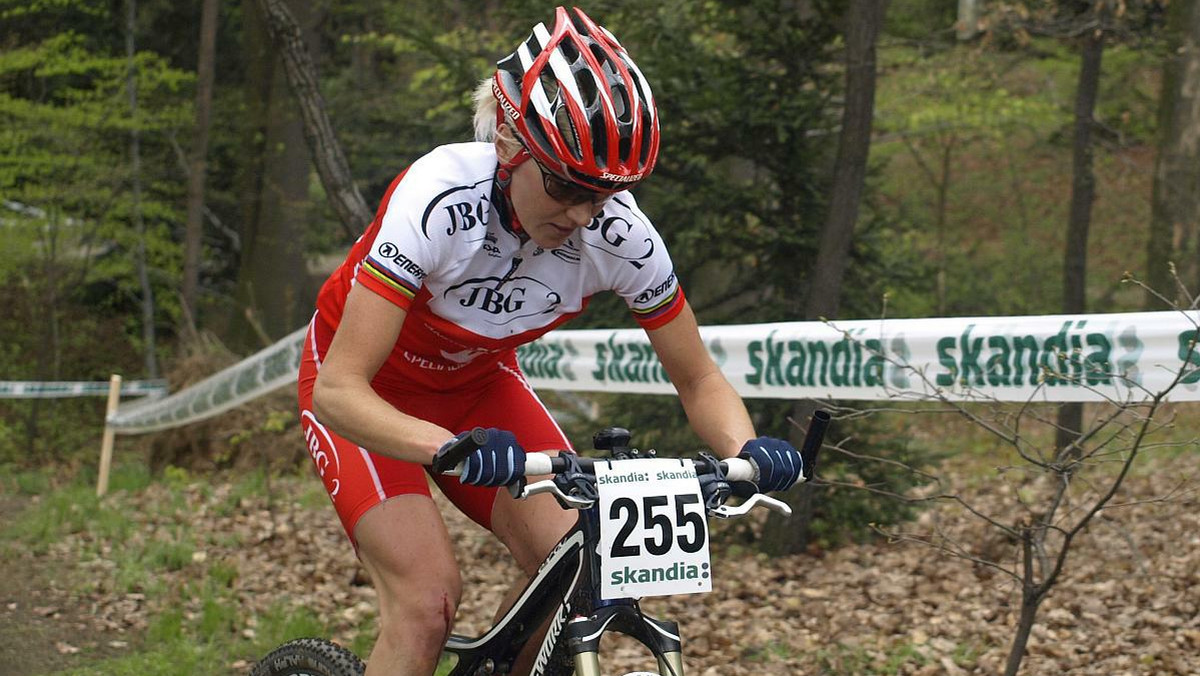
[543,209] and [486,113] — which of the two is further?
[486,113]

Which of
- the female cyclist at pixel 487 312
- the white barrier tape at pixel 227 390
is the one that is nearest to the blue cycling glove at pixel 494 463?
the female cyclist at pixel 487 312

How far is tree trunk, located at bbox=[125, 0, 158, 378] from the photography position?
67.1ft

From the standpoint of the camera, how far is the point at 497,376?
4020 millimetres

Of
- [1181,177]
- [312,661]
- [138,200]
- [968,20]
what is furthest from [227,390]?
[138,200]

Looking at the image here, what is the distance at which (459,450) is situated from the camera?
2.68 metres

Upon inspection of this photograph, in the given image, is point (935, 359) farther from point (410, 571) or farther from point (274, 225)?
point (274, 225)

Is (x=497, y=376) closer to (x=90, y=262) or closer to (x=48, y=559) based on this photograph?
(x=48, y=559)

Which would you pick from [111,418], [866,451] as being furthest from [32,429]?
[866,451]

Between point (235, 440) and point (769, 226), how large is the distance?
670 cm

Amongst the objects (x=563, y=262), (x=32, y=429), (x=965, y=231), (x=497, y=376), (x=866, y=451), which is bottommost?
(x=32, y=429)

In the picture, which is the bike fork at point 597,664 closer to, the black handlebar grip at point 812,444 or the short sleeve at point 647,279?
the black handlebar grip at point 812,444

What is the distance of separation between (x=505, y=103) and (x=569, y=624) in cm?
131

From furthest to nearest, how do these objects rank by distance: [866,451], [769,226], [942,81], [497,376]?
1. [942,81]
2. [769,226]
3. [866,451]
4. [497,376]

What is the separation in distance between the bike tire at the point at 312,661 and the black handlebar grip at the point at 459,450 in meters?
1.32
